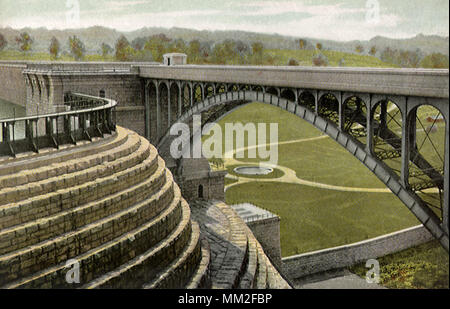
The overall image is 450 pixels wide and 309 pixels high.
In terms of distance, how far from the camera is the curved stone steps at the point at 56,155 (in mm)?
Result: 12609

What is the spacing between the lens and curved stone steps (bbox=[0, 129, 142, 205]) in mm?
11820

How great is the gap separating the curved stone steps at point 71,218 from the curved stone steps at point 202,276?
2.63 meters

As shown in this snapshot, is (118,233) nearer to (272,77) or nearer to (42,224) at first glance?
(42,224)

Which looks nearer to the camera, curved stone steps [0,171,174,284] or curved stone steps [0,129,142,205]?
curved stone steps [0,171,174,284]

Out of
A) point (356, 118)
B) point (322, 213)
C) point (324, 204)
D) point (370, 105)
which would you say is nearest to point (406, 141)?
point (370, 105)

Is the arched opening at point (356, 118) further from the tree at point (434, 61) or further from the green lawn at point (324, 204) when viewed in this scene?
the green lawn at point (324, 204)

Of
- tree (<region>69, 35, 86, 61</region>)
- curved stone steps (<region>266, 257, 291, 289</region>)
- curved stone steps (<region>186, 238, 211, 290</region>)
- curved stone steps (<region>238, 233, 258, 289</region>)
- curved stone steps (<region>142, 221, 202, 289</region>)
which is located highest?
tree (<region>69, 35, 86, 61</region>)

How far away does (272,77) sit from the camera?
21.0 metres

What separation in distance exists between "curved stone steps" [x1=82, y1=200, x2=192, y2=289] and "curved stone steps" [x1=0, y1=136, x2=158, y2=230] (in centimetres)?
181

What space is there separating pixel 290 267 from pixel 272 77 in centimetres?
1325

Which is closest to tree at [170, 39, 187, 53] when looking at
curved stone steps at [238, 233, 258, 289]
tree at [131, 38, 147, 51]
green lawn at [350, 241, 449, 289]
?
tree at [131, 38, 147, 51]

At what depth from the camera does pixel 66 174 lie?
13.3 meters

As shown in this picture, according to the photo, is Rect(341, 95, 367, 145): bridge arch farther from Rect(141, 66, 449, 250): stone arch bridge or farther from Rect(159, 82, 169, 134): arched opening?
Rect(159, 82, 169, 134): arched opening

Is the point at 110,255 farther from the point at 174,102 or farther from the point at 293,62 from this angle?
the point at 293,62
